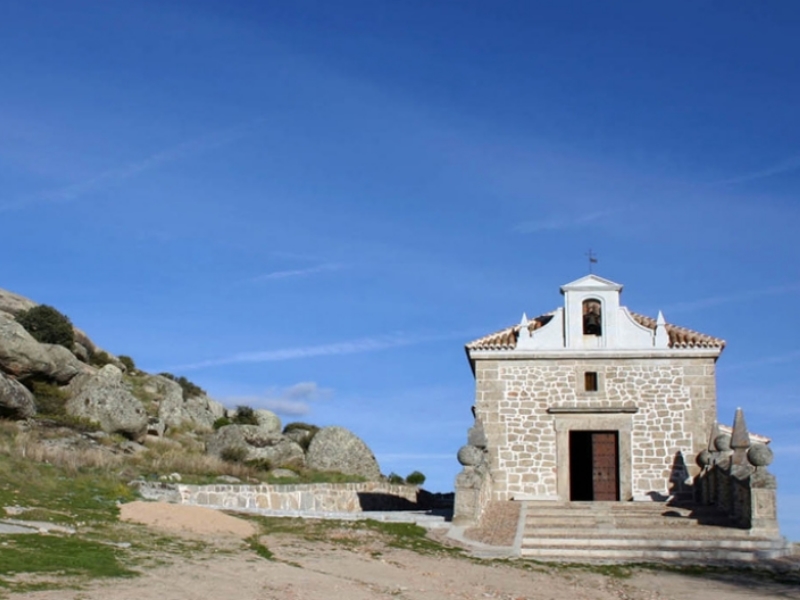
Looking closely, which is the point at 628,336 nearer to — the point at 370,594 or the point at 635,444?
the point at 635,444

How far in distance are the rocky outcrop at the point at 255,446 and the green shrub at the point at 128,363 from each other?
1447 centimetres

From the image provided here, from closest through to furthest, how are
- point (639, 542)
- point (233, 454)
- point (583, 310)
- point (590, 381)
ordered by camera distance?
point (639, 542) → point (590, 381) → point (583, 310) → point (233, 454)

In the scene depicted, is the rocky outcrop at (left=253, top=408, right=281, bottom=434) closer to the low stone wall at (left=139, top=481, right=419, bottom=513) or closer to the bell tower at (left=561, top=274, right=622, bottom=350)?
the low stone wall at (left=139, top=481, right=419, bottom=513)

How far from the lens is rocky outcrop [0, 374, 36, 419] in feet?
94.0

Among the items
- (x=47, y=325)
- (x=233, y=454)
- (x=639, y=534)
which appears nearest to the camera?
(x=639, y=534)

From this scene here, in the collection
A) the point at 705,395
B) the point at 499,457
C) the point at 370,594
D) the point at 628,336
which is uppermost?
the point at 628,336

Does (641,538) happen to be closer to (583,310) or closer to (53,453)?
(583,310)

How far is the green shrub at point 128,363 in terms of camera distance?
49.7m

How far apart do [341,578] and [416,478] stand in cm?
2937

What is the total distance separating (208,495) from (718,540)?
1263 centimetres

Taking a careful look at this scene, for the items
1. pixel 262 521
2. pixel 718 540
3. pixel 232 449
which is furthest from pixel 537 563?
pixel 232 449

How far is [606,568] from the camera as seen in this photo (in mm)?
18188

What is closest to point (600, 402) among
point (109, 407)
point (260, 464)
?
point (260, 464)

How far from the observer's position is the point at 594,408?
27.2m
